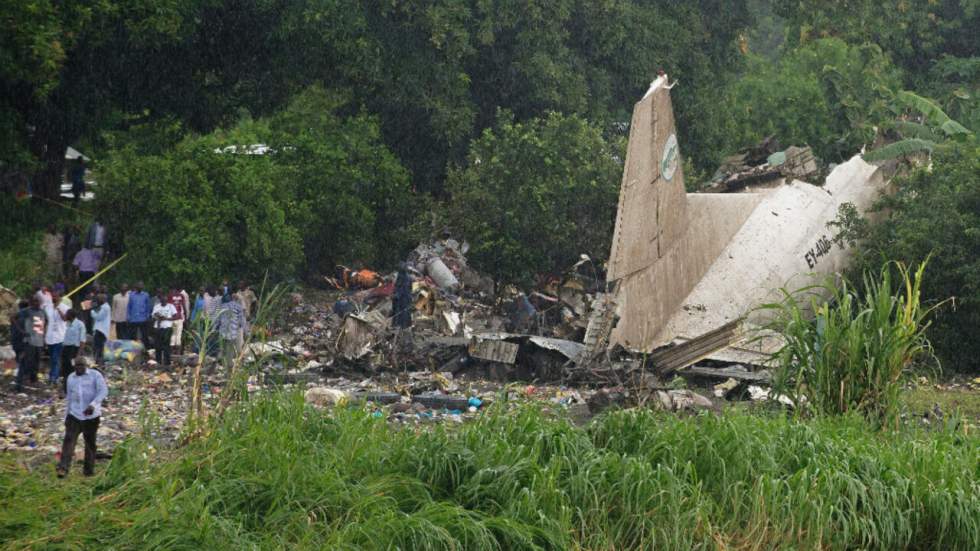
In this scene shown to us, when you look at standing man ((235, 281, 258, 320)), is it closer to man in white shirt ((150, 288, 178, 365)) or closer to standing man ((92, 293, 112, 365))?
man in white shirt ((150, 288, 178, 365))

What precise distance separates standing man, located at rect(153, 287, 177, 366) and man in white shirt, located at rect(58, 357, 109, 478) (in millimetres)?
7863

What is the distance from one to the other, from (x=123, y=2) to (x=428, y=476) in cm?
1485

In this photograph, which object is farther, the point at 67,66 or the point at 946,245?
the point at 67,66

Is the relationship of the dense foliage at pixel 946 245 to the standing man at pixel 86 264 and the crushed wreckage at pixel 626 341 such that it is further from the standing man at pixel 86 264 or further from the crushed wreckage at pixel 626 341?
the standing man at pixel 86 264

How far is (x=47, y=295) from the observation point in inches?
731

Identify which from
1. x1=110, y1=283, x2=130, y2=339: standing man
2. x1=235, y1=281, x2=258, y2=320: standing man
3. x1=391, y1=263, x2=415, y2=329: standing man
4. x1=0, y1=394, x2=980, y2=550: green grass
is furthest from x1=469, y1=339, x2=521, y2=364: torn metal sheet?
x1=0, y1=394, x2=980, y2=550: green grass

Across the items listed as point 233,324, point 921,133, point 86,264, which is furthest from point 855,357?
point 921,133

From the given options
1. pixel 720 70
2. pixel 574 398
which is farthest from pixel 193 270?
pixel 720 70

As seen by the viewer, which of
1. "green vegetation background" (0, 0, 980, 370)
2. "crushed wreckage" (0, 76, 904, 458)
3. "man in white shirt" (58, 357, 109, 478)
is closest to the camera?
"man in white shirt" (58, 357, 109, 478)

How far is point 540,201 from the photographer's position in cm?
2688

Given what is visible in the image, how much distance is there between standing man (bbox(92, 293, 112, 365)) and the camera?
19172 mm

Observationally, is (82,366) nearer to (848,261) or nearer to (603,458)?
(603,458)

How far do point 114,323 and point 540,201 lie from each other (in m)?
9.42

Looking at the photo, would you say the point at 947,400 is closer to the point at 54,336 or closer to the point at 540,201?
the point at 540,201
